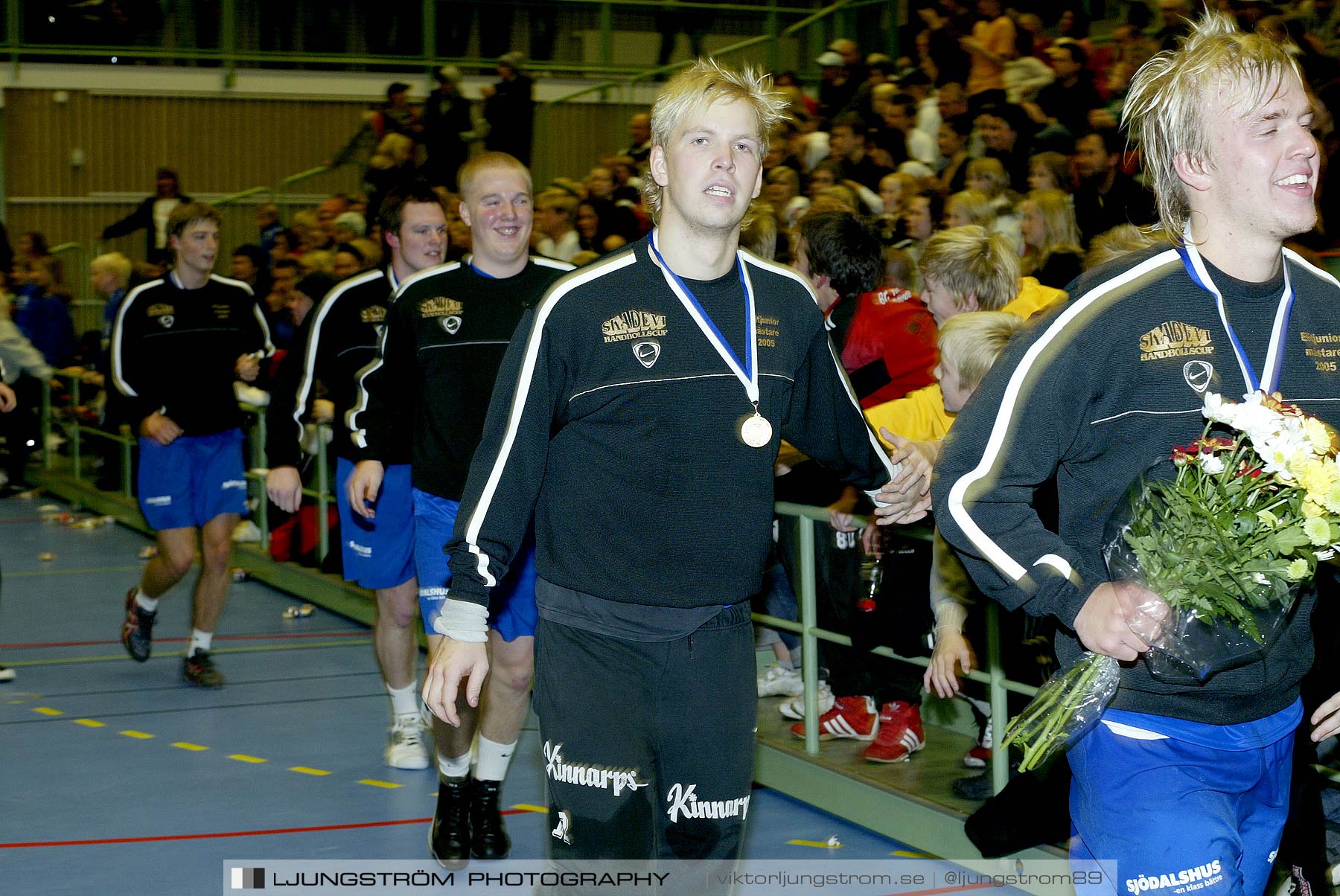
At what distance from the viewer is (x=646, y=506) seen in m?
3.22

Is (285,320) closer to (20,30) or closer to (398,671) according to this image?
(398,671)

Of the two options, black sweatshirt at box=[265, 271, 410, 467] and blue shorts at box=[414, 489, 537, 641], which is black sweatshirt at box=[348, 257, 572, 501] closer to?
blue shorts at box=[414, 489, 537, 641]

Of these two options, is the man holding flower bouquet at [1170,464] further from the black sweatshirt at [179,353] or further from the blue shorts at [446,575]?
the black sweatshirt at [179,353]

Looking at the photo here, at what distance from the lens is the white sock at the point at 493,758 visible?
5047 millimetres

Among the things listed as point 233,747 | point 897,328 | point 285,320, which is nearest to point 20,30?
point 285,320

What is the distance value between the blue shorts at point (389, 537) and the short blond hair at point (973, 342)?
91.4 inches

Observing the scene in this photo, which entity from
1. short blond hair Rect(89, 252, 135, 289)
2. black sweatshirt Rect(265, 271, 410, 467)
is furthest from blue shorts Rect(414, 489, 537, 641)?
short blond hair Rect(89, 252, 135, 289)

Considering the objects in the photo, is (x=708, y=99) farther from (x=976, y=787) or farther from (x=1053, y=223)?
(x=1053, y=223)

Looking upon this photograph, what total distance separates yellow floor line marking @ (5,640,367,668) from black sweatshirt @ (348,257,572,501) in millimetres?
3592

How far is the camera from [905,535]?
16.0ft

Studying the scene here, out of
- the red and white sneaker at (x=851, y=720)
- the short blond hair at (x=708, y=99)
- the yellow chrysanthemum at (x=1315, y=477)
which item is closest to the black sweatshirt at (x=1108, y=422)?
the yellow chrysanthemum at (x=1315, y=477)

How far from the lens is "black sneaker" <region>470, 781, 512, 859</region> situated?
5074mm

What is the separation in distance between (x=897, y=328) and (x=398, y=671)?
2307 millimetres

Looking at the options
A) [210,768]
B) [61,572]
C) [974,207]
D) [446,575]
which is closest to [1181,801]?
[446,575]
